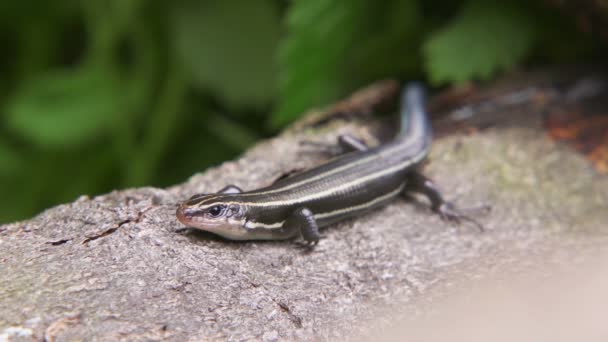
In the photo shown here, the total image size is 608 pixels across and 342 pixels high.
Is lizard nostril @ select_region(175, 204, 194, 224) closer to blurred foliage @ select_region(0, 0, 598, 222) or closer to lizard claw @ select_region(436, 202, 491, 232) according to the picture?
lizard claw @ select_region(436, 202, 491, 232)

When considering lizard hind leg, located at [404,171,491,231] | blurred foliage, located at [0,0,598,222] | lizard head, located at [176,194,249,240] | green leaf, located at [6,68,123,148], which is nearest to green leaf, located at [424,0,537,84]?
blurred foliage, located at [0,0,598,222]

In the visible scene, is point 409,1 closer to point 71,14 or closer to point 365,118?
point 365,118

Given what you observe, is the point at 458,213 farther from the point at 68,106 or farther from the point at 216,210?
the point at 68,106

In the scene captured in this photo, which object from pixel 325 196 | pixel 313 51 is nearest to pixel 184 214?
pixel 325 196

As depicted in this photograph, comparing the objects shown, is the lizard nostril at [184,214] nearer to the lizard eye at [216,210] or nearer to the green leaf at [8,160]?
the lizard eye at [216,210]


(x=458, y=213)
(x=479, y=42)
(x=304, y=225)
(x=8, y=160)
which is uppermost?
(x=8, y=160)
